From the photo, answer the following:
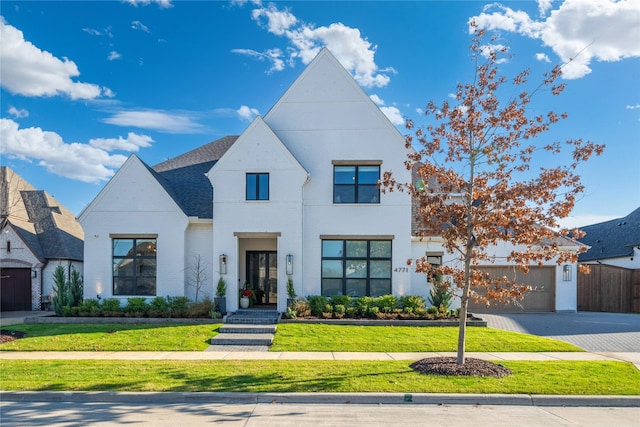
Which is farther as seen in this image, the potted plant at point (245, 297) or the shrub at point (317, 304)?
the potted plant at point (245, 297)

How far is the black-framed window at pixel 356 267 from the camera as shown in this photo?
1652cm

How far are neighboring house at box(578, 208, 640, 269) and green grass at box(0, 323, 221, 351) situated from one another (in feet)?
73.3

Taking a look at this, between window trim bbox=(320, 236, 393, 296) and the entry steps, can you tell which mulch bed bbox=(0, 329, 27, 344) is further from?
window trim bbox=(320, 236, 393, 296)

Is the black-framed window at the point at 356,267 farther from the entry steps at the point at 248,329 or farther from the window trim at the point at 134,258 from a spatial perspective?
the window trim at the point at 134,258

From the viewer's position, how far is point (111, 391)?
24.7 feet

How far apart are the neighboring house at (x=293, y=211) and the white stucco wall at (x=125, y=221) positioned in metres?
0.04

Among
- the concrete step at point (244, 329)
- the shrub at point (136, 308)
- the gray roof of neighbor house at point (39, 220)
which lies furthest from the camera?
the gray roof of neighbor house at point (39, 220)

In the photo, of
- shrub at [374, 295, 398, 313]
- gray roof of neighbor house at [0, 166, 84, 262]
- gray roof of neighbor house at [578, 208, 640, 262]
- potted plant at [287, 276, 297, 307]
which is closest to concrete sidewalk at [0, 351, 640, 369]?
shrub at [374, 295, 398, 313]

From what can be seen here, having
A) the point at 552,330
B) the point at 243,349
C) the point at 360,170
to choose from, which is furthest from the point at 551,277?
the point at 243,349

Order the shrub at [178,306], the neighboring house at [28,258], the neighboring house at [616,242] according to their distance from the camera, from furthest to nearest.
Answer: the neighboring house at [616,242] → the neighboring house at [28,258] → the shrub at [178,306]

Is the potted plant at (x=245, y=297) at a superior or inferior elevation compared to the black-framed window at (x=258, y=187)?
inferior

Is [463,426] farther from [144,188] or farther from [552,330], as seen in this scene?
[144,188]

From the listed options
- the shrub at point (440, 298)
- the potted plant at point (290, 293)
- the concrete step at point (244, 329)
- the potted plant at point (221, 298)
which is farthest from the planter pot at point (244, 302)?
the shrub at point (440, 298)

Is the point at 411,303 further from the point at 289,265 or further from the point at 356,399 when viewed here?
the point at 356,399
